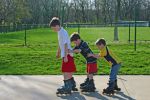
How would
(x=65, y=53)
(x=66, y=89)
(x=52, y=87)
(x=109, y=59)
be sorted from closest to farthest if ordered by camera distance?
(x=65, y=53) → (x=66, y=89) → (x=109, y=59) → (x=52, y=87)

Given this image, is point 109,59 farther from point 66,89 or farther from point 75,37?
point 66,89

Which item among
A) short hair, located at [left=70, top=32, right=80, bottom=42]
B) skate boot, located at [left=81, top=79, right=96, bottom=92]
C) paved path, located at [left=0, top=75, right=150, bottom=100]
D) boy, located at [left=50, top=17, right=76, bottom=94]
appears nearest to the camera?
paved path, located at [left=0, top=75, right=150, bottom=100]

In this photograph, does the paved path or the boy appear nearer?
the paved path

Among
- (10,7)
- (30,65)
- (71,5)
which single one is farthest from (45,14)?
(30,65)

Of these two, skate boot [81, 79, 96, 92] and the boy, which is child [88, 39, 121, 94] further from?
the boy

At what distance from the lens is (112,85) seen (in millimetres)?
7348

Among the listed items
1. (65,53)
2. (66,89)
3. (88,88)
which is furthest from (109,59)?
(66,89)

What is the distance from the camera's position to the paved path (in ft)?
23.0

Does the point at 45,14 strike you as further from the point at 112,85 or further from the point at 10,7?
the point at 112,85

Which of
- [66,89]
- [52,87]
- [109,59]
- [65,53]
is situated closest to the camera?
[65,53]

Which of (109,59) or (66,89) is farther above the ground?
(109,59)

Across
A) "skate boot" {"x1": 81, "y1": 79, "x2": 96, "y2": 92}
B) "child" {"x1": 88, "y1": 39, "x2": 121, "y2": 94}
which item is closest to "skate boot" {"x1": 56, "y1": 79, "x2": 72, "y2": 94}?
"skate boot" {"x1": 81, "y1": 79, "x2": 96, "y2": 92}

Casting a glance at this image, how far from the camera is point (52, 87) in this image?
26.2 ft

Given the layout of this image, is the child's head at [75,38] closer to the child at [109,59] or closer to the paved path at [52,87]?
the child at [109,59]
